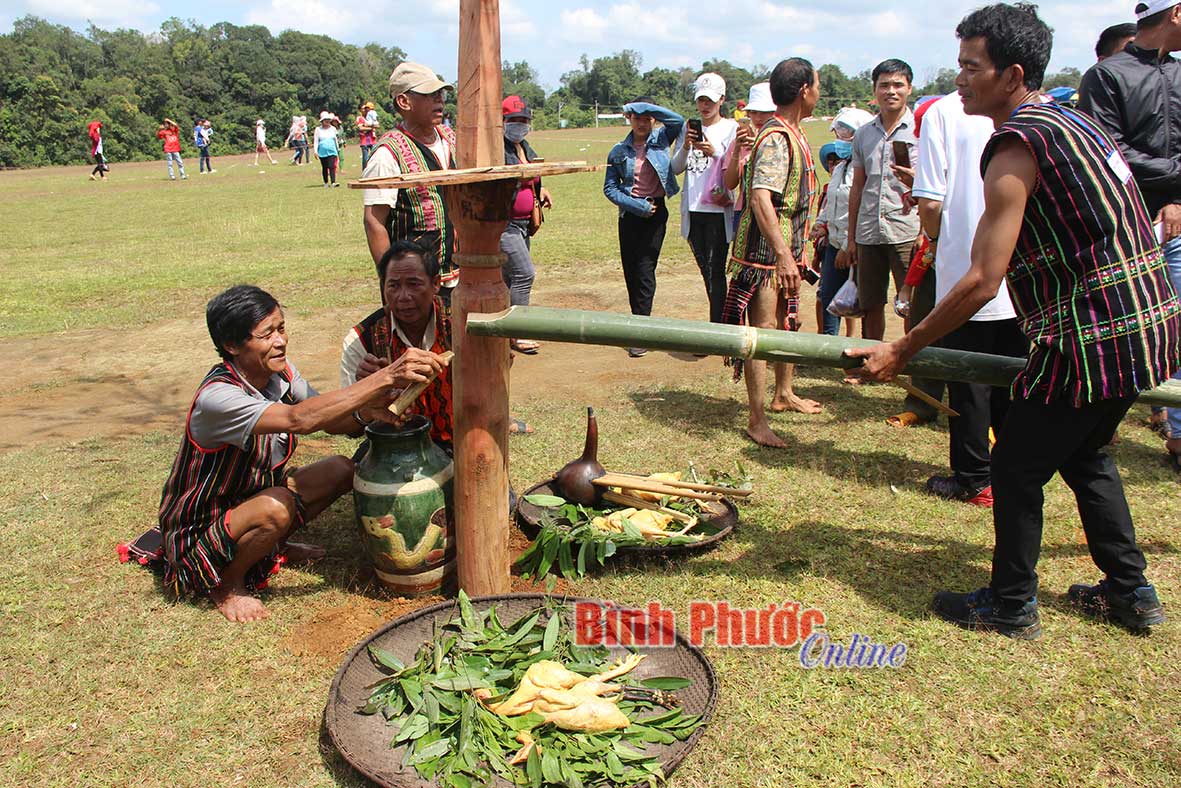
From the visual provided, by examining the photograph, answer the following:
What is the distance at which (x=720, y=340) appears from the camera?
9.98 ft

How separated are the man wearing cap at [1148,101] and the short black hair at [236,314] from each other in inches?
152

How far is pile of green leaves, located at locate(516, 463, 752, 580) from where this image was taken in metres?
3.69

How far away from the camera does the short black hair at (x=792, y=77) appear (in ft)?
15.8

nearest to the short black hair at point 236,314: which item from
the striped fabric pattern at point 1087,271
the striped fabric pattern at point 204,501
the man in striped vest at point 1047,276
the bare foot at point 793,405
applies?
the striped fabric pattern at point 204,501

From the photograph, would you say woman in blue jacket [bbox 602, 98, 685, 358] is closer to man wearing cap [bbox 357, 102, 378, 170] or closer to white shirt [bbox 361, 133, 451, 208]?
white shirt [bbox 361, 133, 451, 208]

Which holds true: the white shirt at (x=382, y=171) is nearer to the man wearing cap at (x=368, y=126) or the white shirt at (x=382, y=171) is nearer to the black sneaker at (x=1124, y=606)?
the black sneaker at (x=1124, y=606)

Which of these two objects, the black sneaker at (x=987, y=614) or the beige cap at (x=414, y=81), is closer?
the black sneaker at (x=987, y=614)

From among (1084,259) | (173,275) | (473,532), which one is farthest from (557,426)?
(173,275)

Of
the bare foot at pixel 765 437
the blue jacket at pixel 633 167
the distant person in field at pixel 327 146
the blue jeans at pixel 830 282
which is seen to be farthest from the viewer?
the distant person in field at pixel 327 146

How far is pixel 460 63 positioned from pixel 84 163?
45133 millimetres

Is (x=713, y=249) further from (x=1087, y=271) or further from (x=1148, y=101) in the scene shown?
(x=1087, y=271)

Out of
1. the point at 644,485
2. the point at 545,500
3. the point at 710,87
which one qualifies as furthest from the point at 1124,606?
the point at 710,87

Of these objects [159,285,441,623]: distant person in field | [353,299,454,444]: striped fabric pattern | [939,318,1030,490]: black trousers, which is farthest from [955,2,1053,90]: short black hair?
[353,299,454,444]: striped fabric pattern

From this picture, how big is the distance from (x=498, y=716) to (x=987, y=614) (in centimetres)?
183
